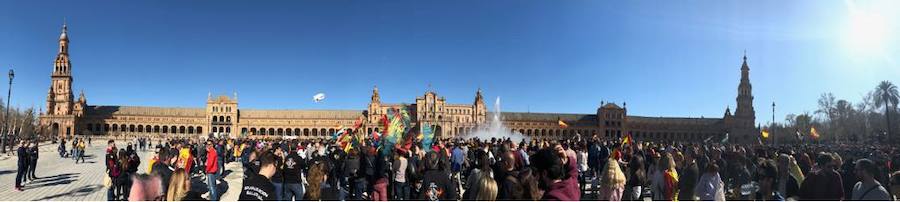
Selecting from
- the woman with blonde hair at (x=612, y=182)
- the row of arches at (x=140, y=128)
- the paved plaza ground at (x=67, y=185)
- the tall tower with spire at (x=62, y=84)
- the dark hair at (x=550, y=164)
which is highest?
the tall tower with spire at (x=62, y=84)

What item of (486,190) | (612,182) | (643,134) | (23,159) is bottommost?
(643,134)

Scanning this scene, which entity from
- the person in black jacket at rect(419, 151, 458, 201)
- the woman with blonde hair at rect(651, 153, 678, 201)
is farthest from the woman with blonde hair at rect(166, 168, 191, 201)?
the woman with blonde hair at rect(651, 153, 678, 201)

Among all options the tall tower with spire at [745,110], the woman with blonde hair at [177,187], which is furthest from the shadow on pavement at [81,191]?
the tall tower with spire at [745,110]

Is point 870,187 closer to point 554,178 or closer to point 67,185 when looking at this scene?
point 554,178

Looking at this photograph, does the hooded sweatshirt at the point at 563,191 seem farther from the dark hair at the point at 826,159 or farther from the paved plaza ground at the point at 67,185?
the paved plaza ground at the point at 67,185

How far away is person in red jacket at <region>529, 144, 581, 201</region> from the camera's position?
5.00m

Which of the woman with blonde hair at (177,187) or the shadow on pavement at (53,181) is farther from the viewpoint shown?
the shadow on pavement at (53,181)

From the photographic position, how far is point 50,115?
313ft

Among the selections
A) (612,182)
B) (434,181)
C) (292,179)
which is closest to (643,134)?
(612,182)

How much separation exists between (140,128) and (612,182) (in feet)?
384

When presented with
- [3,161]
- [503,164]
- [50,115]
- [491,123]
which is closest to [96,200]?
[503,164]

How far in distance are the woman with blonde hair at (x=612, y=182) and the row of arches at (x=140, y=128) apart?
366 ft

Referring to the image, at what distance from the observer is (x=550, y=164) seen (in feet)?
16.6

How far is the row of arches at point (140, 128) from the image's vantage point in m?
101
